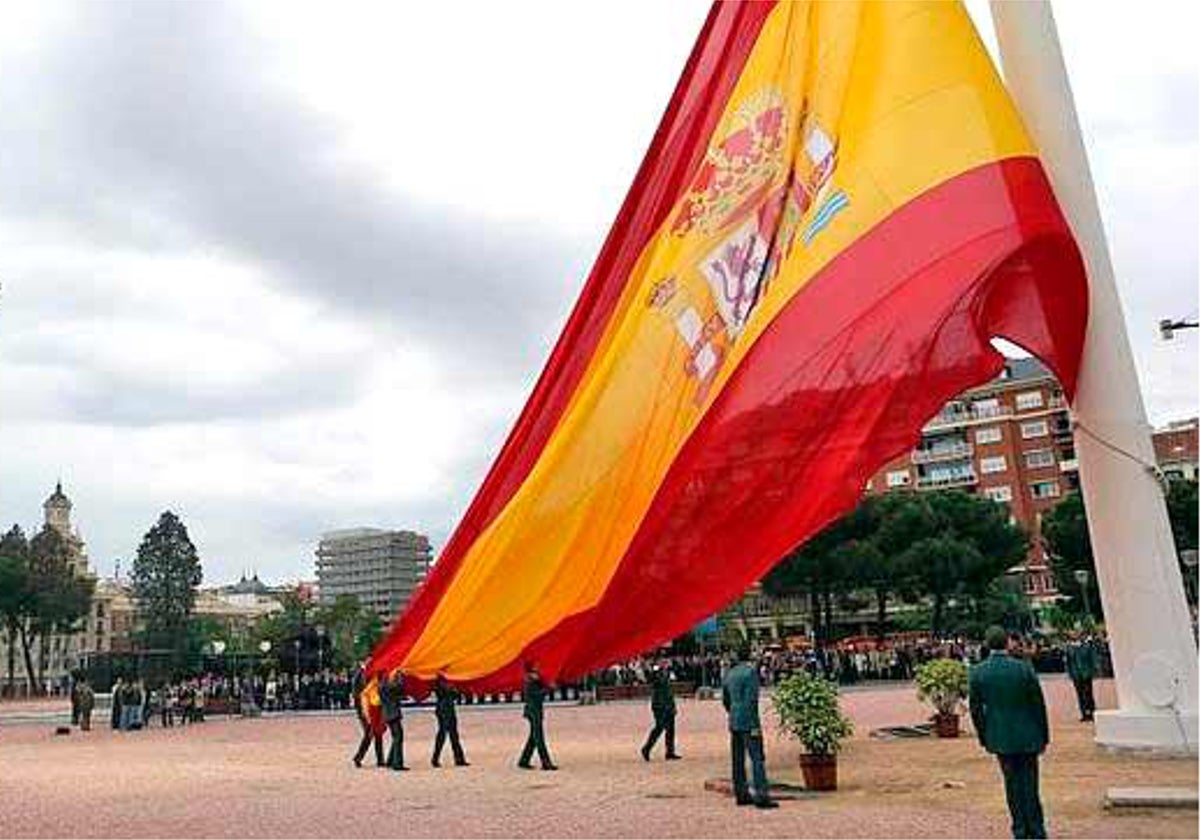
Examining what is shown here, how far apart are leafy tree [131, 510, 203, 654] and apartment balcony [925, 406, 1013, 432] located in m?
67.7

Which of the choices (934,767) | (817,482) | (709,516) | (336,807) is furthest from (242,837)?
(934,767)

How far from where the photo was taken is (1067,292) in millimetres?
10789

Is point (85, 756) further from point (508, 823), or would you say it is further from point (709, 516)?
point (709, 516)

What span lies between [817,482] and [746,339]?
1559mm

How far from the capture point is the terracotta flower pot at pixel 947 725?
18.3 metres

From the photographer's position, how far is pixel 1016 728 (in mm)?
8367

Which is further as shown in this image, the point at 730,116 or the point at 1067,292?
the point at 730,116

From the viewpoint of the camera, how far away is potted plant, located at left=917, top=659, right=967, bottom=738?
18.4m

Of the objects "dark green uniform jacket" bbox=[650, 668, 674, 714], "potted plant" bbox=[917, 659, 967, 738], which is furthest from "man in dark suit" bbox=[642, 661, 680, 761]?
"potted plant" bbox=[917, 659, 967, 738]

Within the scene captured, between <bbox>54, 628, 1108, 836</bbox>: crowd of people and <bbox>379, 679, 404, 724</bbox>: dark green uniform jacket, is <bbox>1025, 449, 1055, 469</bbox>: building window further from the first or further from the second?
<bbox>379, 679, 404, 724</bbox>: dark green uniform jacket

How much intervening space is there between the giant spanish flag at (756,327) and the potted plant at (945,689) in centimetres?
697

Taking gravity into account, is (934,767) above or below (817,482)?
below

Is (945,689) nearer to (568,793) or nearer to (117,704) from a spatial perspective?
(568,793)

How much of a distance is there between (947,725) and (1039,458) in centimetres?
8458
